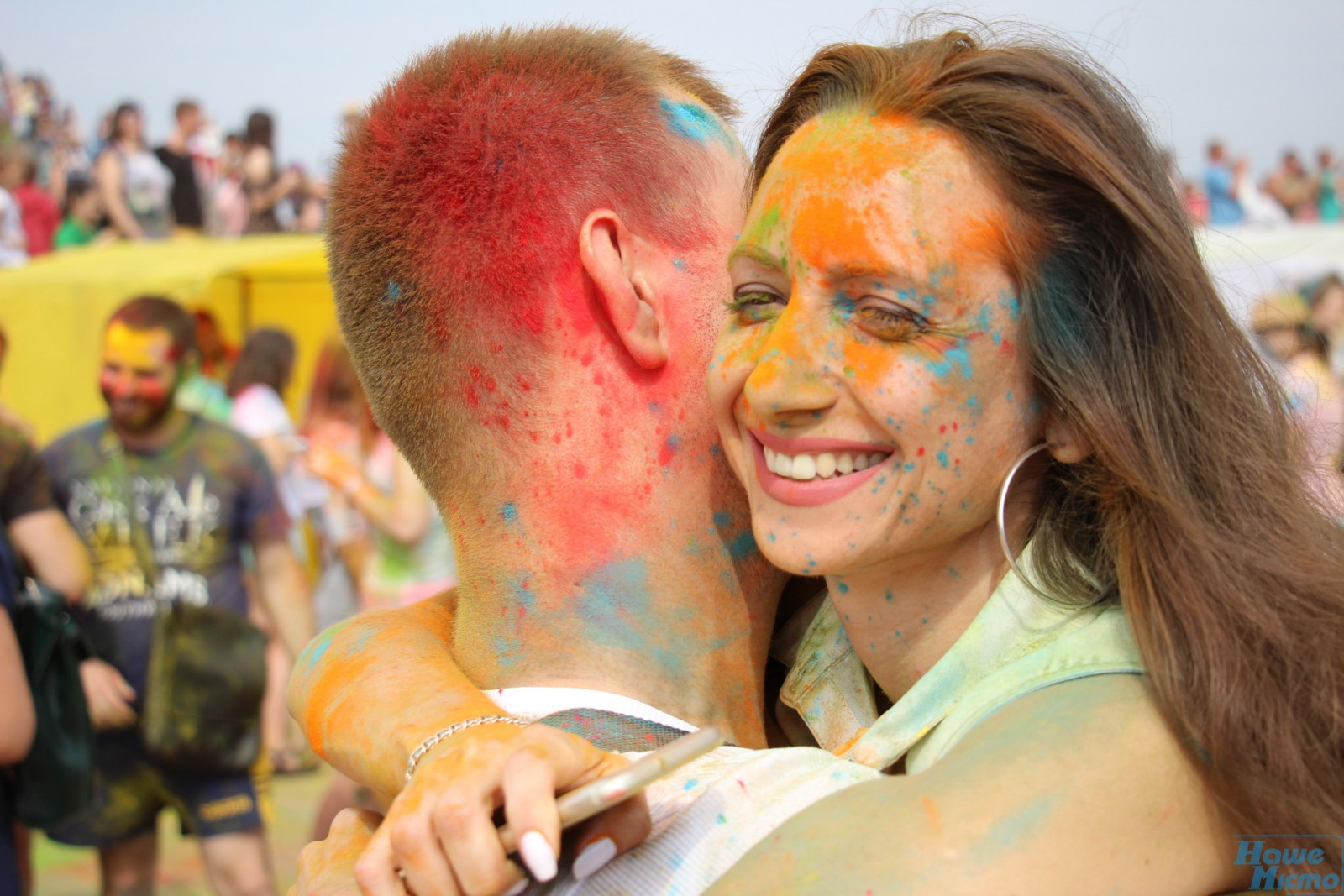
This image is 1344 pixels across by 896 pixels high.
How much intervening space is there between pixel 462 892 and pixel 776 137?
3.96ft

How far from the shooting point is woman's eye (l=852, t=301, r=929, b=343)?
1533 mm

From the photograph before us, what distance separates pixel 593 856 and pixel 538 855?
0.19 metres

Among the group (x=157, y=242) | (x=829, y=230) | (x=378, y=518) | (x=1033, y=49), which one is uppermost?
(x=1033, y=49)

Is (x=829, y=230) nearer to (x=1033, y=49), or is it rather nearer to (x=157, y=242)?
(x=1033, y=49)

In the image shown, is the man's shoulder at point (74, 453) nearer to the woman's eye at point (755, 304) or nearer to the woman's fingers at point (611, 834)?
the woman's eye at point (755, 304)

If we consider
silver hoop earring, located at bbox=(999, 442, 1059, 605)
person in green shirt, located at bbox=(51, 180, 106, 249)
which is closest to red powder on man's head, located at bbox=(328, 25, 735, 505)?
silver hoop earring, located at bbox=(999, 442, 1059, 605)

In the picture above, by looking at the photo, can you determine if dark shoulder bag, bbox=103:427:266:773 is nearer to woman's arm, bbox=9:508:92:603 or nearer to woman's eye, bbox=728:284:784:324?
woman's arm, bbox=9:508:92:603

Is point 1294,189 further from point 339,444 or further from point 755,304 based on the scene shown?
point 755,304

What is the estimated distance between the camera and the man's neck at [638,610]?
5.89 ft

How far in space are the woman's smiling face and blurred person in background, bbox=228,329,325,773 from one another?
15.1 ft

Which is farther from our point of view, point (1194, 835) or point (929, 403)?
point (929, 403)

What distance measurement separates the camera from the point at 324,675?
6.51ft

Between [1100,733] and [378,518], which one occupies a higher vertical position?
[1100,733]

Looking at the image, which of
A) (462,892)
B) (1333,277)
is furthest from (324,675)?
(1333,277)
